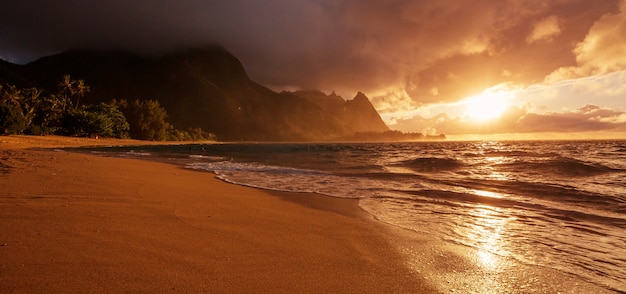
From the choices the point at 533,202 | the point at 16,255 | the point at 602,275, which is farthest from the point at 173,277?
the point at 533,202

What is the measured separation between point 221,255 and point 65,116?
99.3m

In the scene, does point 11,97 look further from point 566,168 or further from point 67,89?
point 566,168

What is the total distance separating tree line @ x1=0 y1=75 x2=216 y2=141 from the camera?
190 ft

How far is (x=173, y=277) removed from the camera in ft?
12.2

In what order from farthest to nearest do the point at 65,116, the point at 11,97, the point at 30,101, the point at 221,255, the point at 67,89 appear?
the point at 67,89 → the point at 65,116 → the point at 30,101 → the point at 11,97 → the point at 221,255

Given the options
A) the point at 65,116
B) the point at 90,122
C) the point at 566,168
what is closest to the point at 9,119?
the point at 90,122

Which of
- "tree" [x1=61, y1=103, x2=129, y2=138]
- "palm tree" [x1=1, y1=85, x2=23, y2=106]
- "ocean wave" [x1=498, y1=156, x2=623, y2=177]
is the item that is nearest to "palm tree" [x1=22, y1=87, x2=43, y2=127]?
"palm tree" [x1=1, y1=85, x2=23, y2=106]

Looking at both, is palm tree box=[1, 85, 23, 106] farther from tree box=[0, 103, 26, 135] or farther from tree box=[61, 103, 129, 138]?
tree box=[61, 103, 129, 138]

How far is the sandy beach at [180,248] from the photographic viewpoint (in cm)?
362

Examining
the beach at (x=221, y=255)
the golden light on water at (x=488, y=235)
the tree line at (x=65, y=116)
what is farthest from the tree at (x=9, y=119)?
the golden light on water at (x=488, y=235)

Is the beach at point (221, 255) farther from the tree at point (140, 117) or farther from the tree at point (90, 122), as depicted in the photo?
the tree at point (140, 117)

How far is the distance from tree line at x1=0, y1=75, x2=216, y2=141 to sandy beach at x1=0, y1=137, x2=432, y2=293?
67028 millimetres

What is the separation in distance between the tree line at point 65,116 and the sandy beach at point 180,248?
220 feet

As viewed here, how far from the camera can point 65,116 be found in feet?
267
